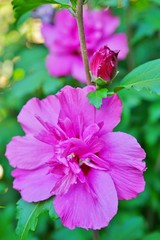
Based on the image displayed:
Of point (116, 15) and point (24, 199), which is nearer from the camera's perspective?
point (24, 199)

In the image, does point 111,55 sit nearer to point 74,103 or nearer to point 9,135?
point 74,103

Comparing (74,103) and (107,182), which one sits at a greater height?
(74,103)

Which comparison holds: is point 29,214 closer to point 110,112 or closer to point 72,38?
point 110,112

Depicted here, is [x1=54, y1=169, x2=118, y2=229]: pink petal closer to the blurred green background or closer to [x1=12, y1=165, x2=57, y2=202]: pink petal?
[x1=12, y1=165, x2=57, y2=202]: pink petal

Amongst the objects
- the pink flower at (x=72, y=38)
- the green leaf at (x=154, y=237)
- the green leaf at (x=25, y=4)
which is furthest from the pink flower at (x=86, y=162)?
the pink flower at (x=72, y=38)


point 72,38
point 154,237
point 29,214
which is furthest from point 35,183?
point 72,38

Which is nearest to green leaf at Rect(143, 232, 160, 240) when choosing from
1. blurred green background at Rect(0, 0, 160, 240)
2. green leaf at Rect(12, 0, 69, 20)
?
blurred green background at Rect(0, 0, 160, 240)

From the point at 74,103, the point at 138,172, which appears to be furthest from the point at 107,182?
the point at 74,103
